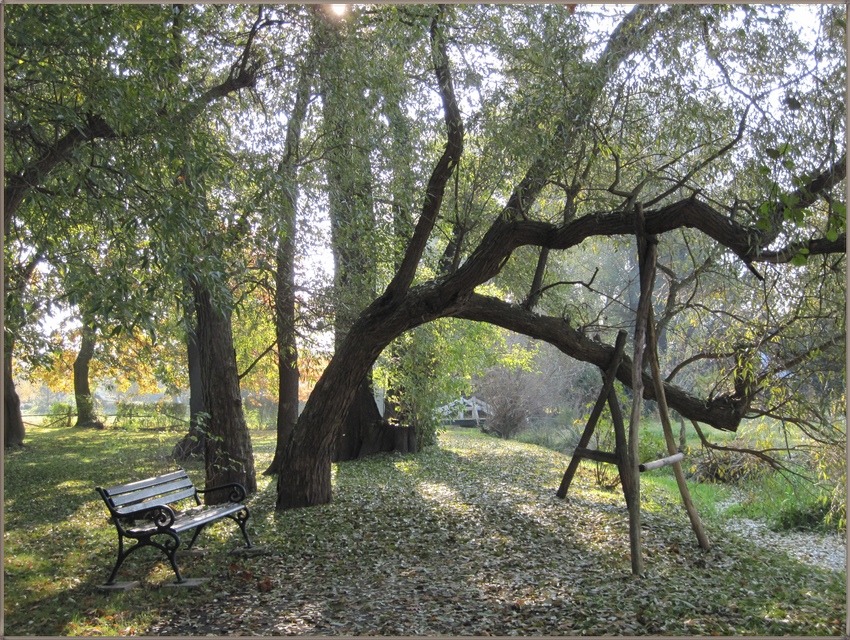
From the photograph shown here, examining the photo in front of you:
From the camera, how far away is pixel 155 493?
689 cm

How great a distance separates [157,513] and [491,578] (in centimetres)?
329

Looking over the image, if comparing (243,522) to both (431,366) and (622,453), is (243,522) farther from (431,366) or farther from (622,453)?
(431,366)

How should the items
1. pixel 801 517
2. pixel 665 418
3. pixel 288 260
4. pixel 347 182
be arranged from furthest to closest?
pixel 801 517
pixel 288 260
pixel 347 182
pixel 665 418

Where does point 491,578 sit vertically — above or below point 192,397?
below

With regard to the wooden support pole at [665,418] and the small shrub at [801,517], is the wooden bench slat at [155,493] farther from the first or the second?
the small shrub at [801,517]


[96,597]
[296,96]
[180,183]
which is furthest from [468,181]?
[96,597]

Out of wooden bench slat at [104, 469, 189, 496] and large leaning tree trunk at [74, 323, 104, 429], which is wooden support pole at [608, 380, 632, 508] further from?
large leaning tree trunk at [74, 323, 104, 429]

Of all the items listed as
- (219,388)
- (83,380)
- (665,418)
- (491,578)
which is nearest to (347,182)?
(219,388)

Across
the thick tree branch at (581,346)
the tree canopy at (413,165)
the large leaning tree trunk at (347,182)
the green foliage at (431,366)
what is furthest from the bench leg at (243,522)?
the green foliage at (431,366)

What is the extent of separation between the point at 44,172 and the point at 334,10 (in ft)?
12.1

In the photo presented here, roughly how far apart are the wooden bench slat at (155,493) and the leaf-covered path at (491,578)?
0.81 m

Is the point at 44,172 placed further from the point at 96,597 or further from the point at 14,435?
the point at 14,435

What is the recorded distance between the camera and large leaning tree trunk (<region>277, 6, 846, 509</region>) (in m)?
6.50

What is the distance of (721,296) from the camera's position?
8.48 meters
